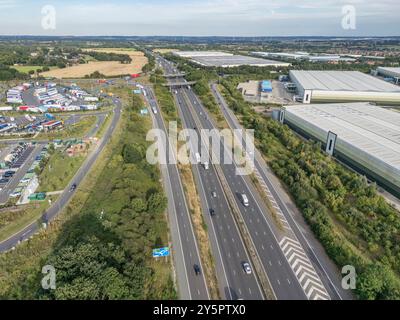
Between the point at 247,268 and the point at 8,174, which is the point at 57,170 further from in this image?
the point at 247,268

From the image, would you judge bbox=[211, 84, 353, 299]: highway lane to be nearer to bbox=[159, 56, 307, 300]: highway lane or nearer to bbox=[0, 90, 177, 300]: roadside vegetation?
bbox=[159, 56, 307, 300]: highway lane

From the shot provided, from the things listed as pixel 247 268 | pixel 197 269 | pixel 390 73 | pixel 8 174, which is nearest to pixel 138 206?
pixel 197 269

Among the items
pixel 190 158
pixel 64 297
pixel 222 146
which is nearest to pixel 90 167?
pixel 190 158

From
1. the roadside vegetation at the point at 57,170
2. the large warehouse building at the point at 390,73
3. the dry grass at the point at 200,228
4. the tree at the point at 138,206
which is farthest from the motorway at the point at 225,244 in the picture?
the large warehouse building at the point at 390,73

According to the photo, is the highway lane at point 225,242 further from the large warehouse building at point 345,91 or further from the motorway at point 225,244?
the large warehouse building at point 345,91
